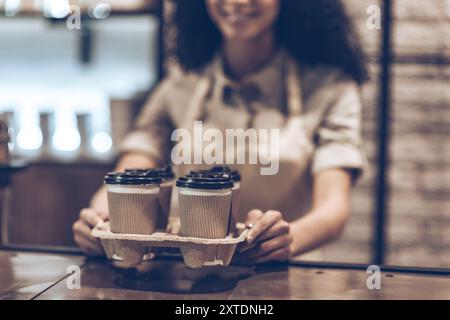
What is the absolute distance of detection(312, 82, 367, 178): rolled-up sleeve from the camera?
5.63ft

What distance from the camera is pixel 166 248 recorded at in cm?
108

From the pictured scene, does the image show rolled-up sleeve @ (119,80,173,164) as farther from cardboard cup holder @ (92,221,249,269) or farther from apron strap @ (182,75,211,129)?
cardboard cup holder @ (92,221,249,269)

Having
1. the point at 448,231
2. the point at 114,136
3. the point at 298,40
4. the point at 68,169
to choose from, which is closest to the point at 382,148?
the point at 448,231

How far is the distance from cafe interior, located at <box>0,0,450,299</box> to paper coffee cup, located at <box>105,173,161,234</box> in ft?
4.45

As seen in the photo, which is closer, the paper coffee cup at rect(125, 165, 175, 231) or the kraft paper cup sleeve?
the kraft paper cup sleeve

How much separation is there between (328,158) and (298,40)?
0.48 metres

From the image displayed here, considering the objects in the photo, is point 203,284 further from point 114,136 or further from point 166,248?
point 114,136

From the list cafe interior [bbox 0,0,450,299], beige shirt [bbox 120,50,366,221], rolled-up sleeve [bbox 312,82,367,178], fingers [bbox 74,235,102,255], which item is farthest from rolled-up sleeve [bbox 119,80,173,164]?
fingers [bbox 74,235,102,255]

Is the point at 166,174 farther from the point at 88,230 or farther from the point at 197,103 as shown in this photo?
the point at 197,103

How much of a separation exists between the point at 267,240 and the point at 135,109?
169cm

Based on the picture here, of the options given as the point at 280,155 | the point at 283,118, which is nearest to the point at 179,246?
the point at 280,155

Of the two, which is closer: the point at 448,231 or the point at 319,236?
the point at 319,236

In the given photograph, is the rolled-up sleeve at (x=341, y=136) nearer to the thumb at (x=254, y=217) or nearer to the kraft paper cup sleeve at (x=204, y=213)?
the thumb at (x=254, y=217)

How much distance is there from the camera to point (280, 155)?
1.84 meters
